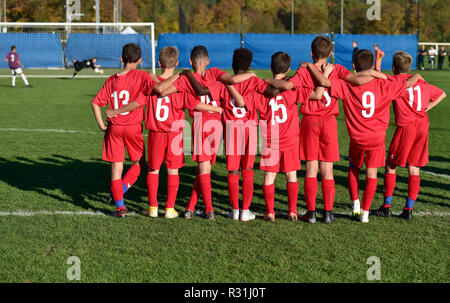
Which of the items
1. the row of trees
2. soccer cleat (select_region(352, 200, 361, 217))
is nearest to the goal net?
the row of trees

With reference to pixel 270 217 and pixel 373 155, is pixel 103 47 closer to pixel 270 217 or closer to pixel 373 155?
pixel 270 217

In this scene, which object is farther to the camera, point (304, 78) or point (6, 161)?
point (6, 161)

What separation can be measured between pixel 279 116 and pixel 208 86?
744mm

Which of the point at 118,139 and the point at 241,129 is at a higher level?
the point at 241,129

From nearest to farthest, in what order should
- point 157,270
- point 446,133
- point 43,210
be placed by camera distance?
point 157,270 < point 43,210 < point 446,133

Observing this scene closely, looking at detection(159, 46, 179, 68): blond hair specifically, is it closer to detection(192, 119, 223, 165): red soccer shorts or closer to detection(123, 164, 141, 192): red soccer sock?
detection(192, 119, 223, 165): red soccer shorts

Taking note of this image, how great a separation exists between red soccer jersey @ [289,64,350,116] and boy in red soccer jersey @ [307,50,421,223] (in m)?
0.08

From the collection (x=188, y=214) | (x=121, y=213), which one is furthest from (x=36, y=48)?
(x=188, y=214)

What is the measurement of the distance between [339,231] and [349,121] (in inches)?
42.3

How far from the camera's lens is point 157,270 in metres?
4.21

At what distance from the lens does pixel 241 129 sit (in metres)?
5.34

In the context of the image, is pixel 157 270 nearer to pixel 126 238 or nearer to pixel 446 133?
pixel 126 238
